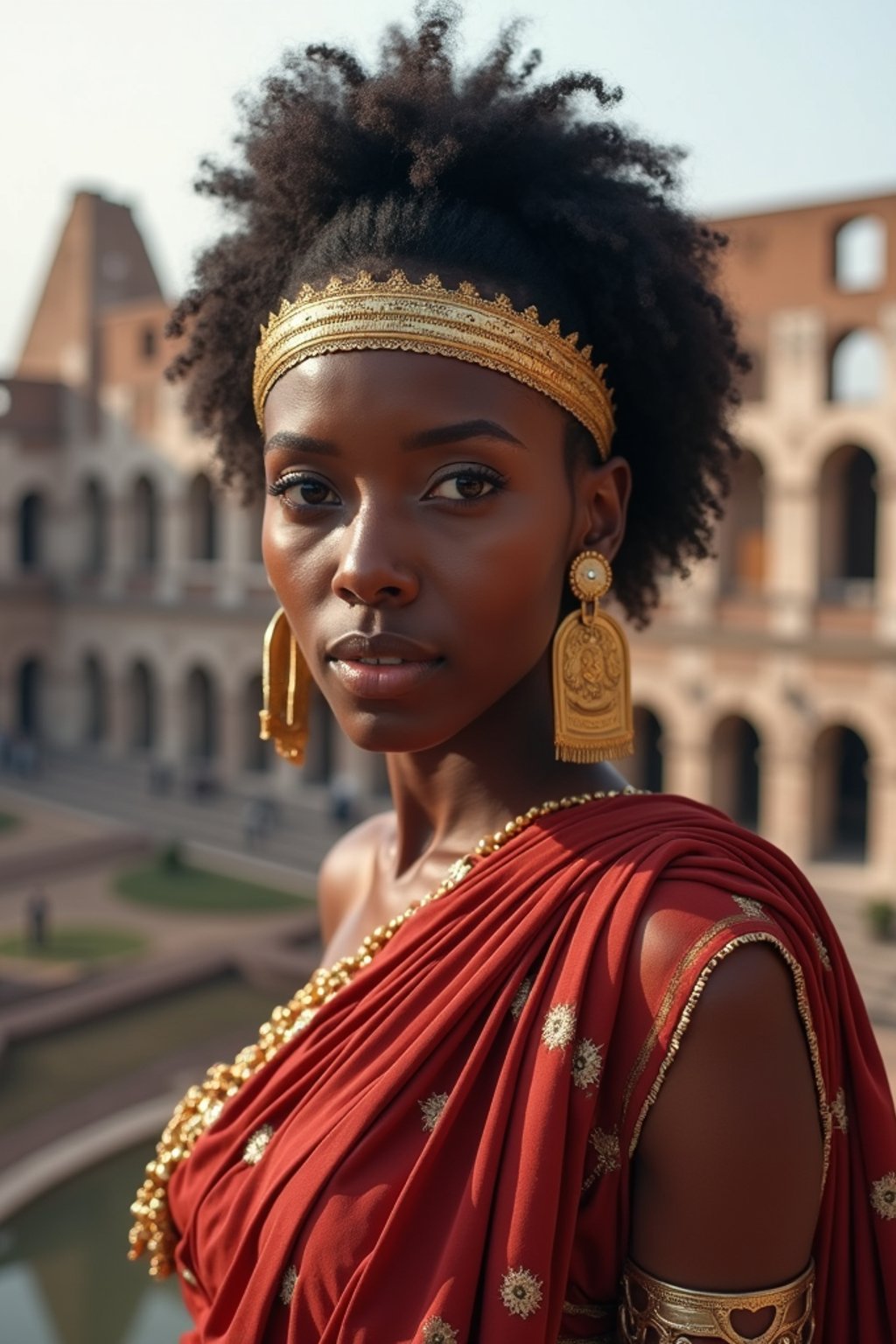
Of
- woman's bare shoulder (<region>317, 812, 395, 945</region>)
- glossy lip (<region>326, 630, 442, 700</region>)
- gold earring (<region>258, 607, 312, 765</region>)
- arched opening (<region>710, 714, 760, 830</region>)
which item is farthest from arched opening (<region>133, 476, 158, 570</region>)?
glossy lip (<region>326, 630, 442, 700</region>)

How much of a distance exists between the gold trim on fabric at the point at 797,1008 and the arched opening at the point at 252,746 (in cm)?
2463

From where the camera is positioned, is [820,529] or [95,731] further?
[95,731]

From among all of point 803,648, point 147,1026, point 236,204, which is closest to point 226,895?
point 147,1026

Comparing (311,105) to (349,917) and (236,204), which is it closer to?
(236,204)

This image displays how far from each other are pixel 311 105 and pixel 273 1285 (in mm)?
2072

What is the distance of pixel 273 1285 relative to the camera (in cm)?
207

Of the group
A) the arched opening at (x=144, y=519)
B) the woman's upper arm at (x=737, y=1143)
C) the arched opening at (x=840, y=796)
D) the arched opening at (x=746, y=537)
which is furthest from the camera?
the arched opening at (x=144, y=519)

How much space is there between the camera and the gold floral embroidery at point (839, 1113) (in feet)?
6.82

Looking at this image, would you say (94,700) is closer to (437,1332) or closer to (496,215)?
(496,215)

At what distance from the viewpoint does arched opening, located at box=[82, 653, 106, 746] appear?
30953 mm

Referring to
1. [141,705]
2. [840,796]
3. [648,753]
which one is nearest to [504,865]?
[840,796]

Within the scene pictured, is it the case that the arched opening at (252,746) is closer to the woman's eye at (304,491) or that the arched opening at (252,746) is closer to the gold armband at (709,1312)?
the woman's eye at (304,491)

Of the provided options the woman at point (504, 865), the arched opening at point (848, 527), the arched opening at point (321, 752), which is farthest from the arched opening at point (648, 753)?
the woman at point (504, 865)

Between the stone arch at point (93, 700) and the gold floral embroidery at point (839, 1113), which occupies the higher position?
the gold floral embroidery at point (839, 1113)
